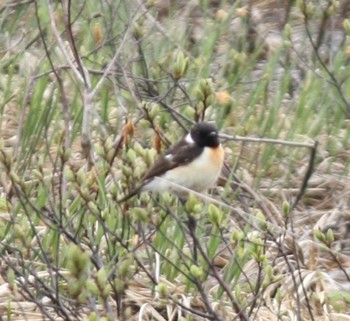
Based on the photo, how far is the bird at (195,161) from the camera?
4.50 m

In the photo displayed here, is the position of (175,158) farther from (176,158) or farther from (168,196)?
(168,196)

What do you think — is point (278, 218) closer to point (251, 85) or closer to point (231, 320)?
point (231, 320)

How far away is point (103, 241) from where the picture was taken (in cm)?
482

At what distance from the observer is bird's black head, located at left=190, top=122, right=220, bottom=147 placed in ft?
15.0

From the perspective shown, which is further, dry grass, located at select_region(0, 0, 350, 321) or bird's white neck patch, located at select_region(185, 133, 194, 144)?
bird's white neck patch, located at select_region(185, 133, 194, 144)

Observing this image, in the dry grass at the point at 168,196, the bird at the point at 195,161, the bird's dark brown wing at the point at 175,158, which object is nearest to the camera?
the dry grass at the point at 168,196

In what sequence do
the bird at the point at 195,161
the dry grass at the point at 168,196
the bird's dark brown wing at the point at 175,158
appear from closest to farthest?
the dry grass at the point at 168,196 → the bird's dark brown wing at the point at 175,158 → the bird at the point at 195,161

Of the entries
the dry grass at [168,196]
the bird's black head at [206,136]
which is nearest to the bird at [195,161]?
the bird's black head at [206,136]

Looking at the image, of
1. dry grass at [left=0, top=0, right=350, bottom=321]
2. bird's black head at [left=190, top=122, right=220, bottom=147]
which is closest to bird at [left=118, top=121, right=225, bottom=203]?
bird's black head at [left=190, top=122, right=220, bottom=147]

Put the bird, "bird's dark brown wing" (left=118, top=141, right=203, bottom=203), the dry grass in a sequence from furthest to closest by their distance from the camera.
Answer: the bird
"bird's dark brown wing" (left=118, top=141, right=203, bottom=203)
the dry grass

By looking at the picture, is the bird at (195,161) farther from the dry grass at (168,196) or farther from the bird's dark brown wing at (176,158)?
the dry grass at (168,196)

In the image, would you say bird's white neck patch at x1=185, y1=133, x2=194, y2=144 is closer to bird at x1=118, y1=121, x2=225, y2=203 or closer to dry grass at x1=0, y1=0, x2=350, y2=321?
bird at x1=118, y1=121, x2=225, y2=203

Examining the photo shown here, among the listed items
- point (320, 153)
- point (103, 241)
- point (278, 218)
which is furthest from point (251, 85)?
point (103, 241)

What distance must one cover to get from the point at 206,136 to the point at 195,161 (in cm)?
10
